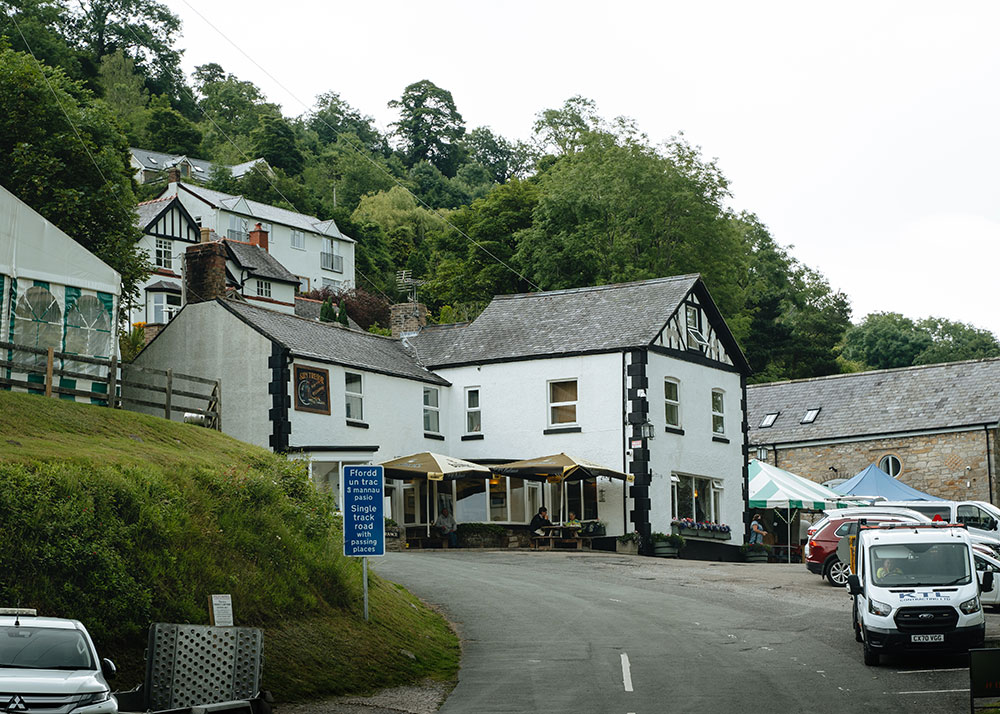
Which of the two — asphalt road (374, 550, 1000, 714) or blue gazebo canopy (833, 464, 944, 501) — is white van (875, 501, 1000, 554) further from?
blue gazebo canopy (833, 464, 944, 501)

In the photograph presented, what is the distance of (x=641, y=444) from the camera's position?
4031 centimetres

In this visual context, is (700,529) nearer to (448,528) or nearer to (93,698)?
(448,528)

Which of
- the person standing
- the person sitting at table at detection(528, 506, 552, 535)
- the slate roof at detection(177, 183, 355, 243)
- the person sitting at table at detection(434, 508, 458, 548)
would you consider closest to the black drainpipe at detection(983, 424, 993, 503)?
the person standing

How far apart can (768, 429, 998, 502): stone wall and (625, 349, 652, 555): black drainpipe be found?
15.9 meters

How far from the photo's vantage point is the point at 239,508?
2000 centimetres

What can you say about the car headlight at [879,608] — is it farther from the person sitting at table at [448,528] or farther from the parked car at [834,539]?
the person sitting at table at [448,528]

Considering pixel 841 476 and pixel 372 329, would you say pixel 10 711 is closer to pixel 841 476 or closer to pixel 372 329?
pixel 841 476

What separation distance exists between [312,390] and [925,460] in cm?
2646

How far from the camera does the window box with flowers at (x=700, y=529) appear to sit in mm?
41688

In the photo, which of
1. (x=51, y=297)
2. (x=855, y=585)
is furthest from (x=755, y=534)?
(x=51, y=297)

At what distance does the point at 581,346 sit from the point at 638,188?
23.3m

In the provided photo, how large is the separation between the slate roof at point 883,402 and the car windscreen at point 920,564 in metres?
30.7

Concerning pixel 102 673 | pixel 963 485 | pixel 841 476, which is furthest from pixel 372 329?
pixel 102 673

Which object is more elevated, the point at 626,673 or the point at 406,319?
the point at 406,319
